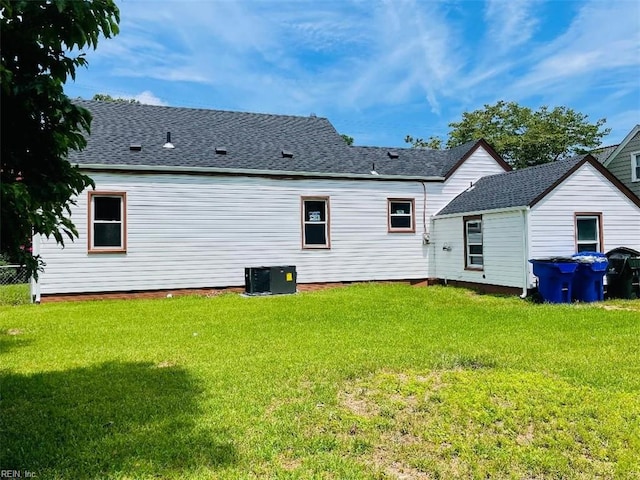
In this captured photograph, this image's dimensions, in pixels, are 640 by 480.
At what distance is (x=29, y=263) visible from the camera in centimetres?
334

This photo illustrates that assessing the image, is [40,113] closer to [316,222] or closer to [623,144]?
[316,222]

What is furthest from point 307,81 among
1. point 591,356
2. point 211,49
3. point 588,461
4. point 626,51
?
point 588,461

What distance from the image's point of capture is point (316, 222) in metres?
Answer: 15.0

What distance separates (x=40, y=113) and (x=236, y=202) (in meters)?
10.8

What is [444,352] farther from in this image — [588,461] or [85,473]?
[85,473]

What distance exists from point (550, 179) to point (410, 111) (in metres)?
17.2

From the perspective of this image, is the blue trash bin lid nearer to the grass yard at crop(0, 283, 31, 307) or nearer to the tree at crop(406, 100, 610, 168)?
the grass yard at crop(0, 283, 31, 307)

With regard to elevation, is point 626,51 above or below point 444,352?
above

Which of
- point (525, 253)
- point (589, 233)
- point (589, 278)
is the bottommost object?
point (589, 278)

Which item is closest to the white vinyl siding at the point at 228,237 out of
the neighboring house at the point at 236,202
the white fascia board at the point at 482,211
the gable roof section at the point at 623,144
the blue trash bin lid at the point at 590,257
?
the neighboring house at the point at 236,202

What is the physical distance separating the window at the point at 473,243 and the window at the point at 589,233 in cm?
264

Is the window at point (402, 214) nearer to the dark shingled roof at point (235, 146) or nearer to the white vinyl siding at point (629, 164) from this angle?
the dark shingled roof at point (235, 146)

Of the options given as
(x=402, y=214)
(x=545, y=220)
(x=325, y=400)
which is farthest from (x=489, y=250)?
(x=325, y=400)

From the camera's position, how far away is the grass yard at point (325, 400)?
10.3 ft
